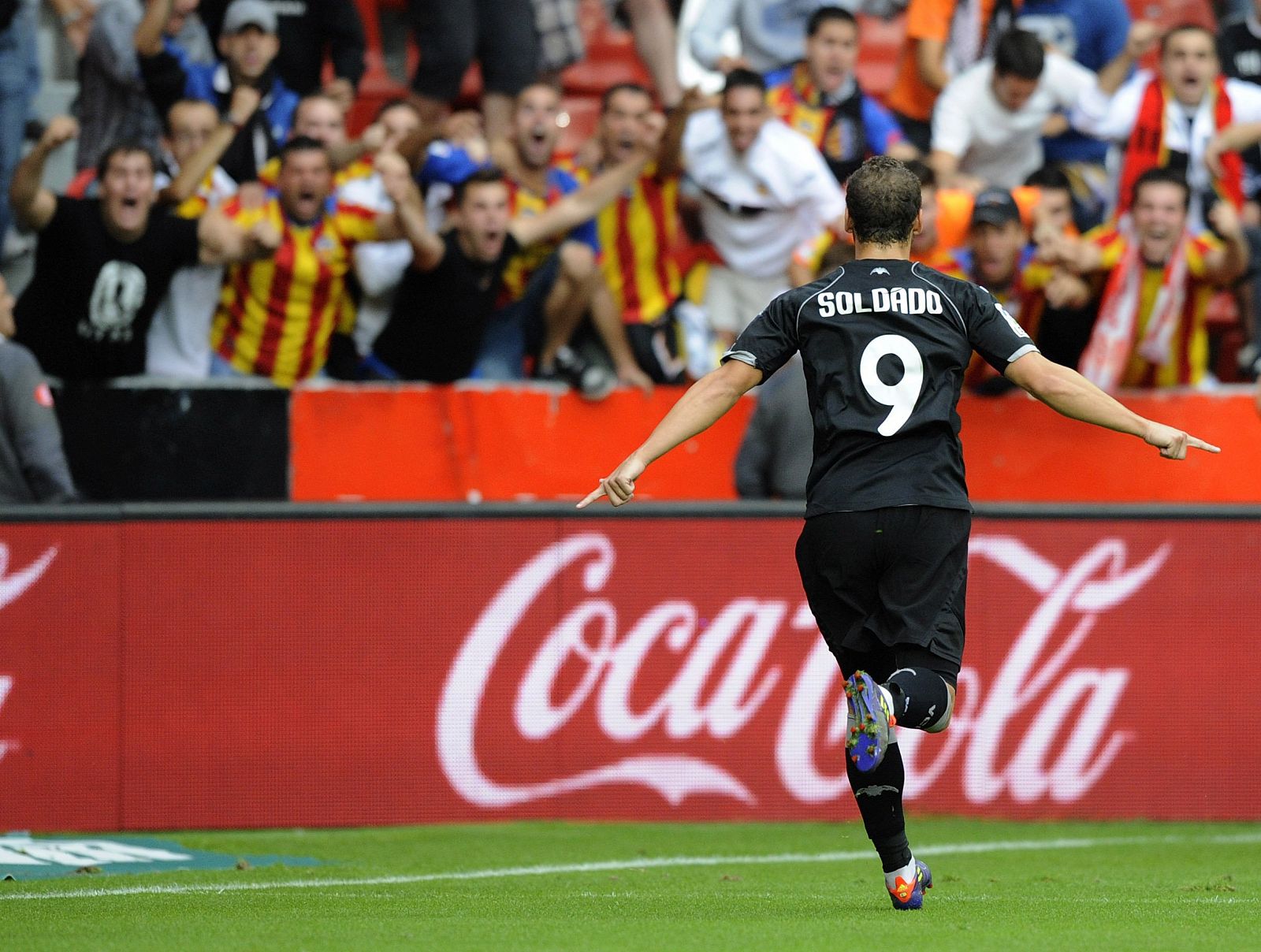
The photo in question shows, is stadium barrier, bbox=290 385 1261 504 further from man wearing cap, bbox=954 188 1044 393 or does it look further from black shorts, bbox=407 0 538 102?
black shorts, bbox=407 0 538 102

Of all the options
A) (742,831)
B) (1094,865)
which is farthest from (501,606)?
(1094,865)

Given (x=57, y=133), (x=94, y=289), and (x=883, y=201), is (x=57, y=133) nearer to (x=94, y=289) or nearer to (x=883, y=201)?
(x=94, y=289)

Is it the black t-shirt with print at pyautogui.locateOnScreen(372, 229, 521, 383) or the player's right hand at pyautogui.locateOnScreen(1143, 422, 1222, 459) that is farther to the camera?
the black t-shirt with print at pyautogui.locateOnScreen(372, 229, 521, 383)

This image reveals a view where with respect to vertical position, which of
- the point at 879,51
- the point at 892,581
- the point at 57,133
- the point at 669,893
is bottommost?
the point at 669,893

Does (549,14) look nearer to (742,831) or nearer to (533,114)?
(533,114)

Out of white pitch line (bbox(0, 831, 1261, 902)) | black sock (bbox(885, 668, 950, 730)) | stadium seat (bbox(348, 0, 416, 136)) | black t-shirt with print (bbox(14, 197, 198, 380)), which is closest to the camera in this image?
black sock (bbox(885, 668, 950, 730))

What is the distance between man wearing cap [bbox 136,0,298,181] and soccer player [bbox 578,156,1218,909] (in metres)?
6.02

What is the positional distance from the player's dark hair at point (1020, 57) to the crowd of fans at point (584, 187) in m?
0.01

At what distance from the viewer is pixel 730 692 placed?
933 centimetres

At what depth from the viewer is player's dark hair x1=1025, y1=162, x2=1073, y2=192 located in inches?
421

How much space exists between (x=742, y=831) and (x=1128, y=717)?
75.9 inches

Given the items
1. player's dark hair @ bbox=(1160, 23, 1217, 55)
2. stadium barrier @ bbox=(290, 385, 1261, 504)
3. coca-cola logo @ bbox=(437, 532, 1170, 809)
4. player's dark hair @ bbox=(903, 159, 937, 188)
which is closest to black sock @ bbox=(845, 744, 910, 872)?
coca-cola logo @ bbox=(437, 532, 1170, 809)

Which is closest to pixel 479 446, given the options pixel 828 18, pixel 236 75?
pixel 236 75

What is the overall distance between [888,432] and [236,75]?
6.79 metres
